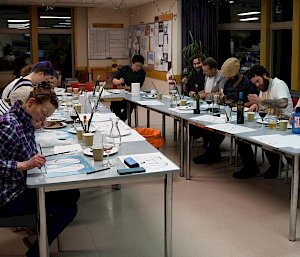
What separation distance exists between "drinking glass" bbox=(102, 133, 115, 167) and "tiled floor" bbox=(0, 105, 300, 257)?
0.64 m

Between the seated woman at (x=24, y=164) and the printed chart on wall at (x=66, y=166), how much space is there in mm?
95

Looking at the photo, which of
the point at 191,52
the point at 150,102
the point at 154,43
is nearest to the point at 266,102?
the point at 150,102

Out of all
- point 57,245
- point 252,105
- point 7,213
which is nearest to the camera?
point 7,213

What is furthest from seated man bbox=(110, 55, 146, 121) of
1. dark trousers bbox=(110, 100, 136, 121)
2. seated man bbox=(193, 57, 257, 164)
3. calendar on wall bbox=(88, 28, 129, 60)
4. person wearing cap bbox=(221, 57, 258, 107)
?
calendar on wall bbox=(88, 28, 129, 60)

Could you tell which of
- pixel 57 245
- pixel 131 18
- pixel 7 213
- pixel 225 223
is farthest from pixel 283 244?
pixel 131 18

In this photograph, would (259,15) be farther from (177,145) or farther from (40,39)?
(40,39)

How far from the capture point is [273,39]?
22.5 feet

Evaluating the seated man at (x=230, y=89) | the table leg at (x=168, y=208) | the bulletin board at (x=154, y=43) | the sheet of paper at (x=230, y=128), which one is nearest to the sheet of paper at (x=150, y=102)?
the seated man at (x=230, y=89)

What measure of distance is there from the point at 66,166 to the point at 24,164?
0.91 ft

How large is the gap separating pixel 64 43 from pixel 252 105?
26.5 feet

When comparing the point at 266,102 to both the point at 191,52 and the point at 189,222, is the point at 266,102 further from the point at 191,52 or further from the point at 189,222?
the point at 191,52

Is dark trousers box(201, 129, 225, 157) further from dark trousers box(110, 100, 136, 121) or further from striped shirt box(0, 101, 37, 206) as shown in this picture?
striped shirt box(0, 101, 37, 206)

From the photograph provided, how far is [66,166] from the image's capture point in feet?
7.70

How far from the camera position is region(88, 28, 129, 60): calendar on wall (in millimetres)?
10742
